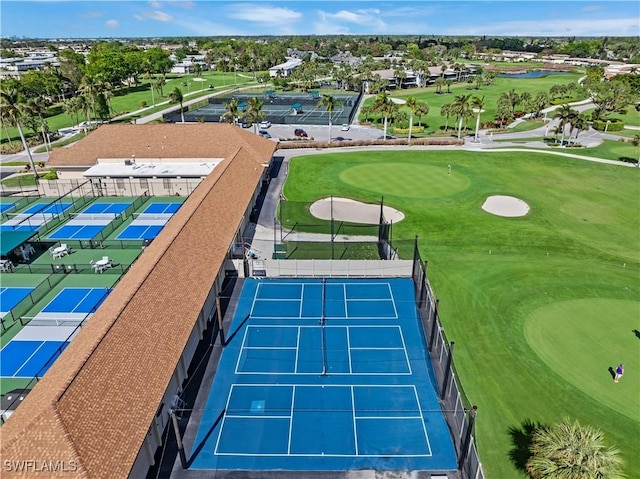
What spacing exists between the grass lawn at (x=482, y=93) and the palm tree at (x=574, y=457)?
3322 inches

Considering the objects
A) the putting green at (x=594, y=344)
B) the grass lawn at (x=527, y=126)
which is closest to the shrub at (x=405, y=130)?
the grass lawn at (x=527, y=126)

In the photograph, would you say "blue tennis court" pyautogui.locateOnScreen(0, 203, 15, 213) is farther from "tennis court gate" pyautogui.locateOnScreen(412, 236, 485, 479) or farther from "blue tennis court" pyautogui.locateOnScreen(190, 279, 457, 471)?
"tennis court gate" pyautogui.locateOnScreen(412, 236, 485, 479)

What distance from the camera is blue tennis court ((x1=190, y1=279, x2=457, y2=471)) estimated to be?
22.5m

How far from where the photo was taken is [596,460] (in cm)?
1770

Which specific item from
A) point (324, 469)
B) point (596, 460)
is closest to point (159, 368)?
point (324, 469)

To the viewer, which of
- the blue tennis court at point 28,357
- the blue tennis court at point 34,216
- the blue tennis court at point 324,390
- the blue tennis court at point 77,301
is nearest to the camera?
the blue tennis court at point 324,390

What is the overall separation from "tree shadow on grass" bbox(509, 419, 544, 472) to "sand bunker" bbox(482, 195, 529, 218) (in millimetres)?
32300

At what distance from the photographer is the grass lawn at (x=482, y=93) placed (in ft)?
354

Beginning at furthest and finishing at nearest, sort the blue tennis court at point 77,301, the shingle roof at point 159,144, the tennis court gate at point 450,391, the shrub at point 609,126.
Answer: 1. the shrub at point 609,126
2. the shingle roof at point 159,144
3. the blue tennis court at point 77,301
4. the tennis court gate at point 450,391

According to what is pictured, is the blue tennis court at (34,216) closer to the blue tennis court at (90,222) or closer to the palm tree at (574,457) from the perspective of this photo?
the blue tennis court at (90,222)

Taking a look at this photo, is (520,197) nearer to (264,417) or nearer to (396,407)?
(396,407)

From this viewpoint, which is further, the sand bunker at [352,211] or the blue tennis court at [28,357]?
the sand bunker at [352,211]

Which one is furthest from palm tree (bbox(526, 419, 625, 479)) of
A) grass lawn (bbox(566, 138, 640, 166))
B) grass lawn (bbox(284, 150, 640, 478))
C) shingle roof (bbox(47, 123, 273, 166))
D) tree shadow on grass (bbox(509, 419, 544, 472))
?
grass lawn (bbox(566, 138, 640, 166))

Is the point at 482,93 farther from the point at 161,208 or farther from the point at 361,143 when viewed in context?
the point at 161,208
